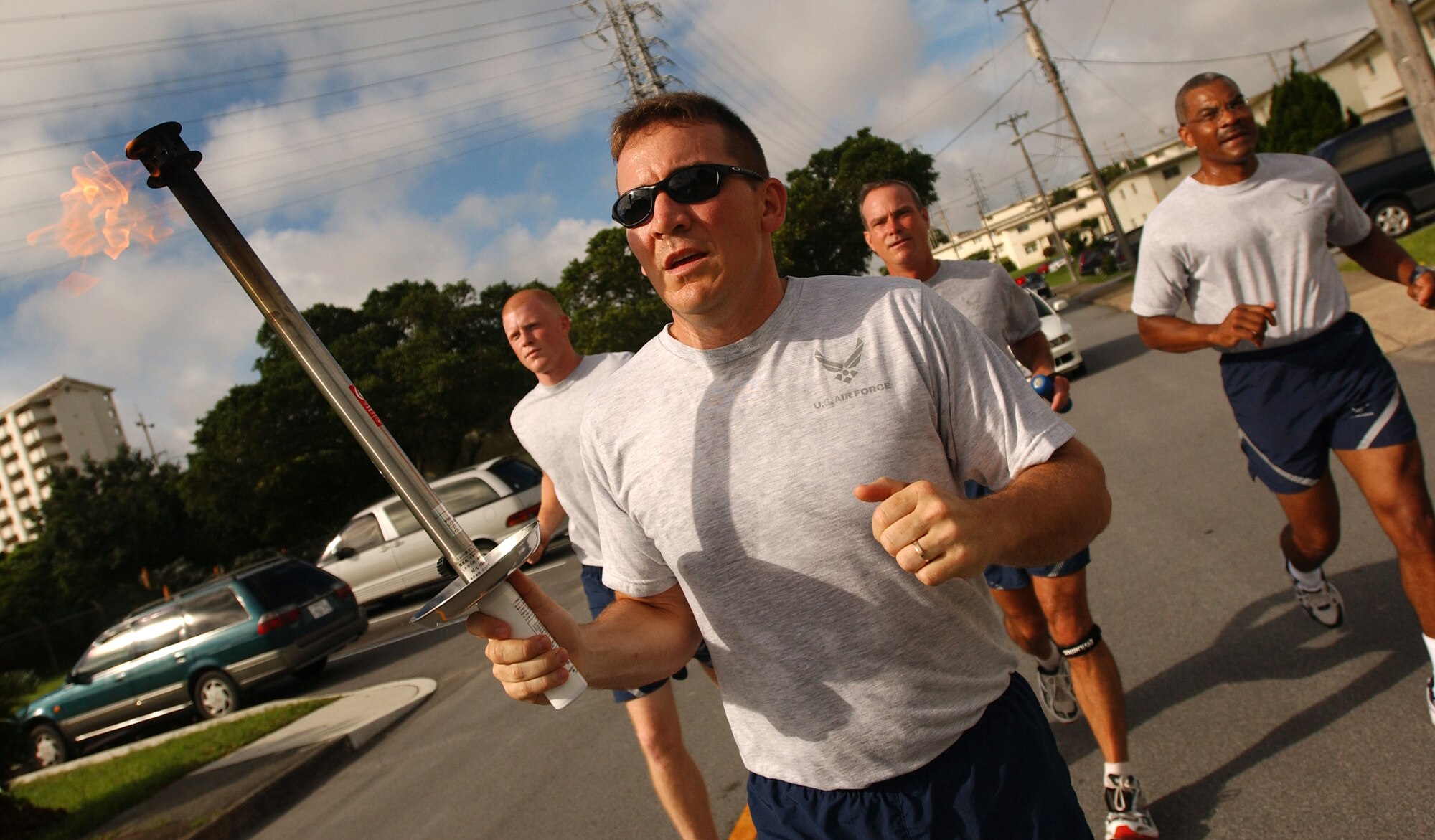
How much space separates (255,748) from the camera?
833cm

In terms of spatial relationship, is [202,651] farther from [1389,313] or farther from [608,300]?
[608,300]

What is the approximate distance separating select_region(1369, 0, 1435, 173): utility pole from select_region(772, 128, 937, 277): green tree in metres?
27.1

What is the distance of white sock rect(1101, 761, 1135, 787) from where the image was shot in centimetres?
327

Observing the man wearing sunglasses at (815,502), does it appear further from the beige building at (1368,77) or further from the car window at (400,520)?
the beige building at (1368,77)

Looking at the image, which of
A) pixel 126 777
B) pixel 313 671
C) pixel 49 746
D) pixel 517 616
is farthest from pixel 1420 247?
pixel 49 746

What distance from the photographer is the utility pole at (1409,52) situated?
29.4ft

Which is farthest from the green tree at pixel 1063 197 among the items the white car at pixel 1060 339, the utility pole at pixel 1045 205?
the white car at pixel 1060 339

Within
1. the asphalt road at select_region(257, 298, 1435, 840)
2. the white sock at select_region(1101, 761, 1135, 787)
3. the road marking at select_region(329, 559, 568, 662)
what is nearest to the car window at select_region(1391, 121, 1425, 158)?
the asphalt road at select_region(257, 298, 1435, 840)

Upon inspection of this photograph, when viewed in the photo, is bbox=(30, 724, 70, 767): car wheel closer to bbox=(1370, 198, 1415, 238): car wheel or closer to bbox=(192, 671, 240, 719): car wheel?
bbox=(192, 671, 240, 719): car wheel

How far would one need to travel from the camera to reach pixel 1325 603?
4.30 metres

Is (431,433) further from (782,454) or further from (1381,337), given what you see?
(782,454)

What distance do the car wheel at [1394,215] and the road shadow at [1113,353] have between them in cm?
529

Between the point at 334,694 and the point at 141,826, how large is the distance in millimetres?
3836

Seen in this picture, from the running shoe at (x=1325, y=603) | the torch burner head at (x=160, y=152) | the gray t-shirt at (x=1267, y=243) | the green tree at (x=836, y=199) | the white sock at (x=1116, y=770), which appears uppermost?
the green tree at (x=836, y=199)
